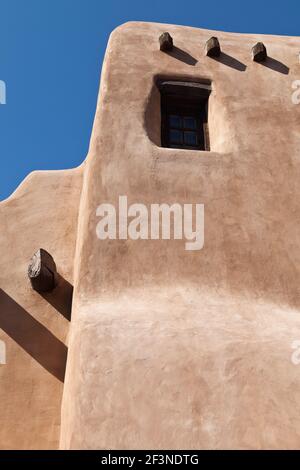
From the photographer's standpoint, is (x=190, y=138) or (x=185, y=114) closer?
(x=190, y=138)

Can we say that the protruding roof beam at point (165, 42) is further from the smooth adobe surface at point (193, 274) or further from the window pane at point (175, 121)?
the window pane at point (175, 121)

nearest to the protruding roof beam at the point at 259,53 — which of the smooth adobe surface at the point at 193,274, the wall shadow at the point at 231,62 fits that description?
the smooth adobe surface at the point at 193,274

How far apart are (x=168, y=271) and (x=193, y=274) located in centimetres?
25

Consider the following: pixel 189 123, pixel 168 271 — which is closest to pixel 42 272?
pixel 168 271

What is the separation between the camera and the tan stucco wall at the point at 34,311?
181 inches

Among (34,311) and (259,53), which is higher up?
(259,53)

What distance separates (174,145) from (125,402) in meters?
3.77

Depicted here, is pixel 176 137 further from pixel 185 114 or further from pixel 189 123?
pixel 185 114

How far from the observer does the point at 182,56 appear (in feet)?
22.5

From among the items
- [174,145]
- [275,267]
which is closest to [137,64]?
[174,145]

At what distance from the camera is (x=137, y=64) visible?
654 cm

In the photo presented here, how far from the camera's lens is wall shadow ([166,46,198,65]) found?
6824 millimetres

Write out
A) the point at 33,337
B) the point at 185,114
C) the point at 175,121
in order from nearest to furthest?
1. the point at 33,337
2. the point at 175,121
3. the point at 185,114

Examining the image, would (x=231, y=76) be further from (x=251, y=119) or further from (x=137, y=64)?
(x=137, y=64)
